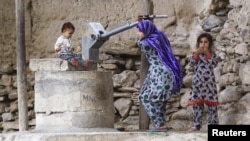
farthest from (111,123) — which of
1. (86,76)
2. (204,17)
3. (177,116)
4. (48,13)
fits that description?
(48,13)

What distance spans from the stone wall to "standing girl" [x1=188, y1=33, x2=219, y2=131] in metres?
0.87

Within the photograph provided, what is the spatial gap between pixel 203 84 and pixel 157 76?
2.56 feet

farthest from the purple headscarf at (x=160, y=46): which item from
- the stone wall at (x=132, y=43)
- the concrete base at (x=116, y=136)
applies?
the stone wall at (x=132, y=43)

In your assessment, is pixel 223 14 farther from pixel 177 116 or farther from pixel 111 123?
pixel 111 123

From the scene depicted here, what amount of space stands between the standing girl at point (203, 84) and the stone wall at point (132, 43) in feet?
2.86

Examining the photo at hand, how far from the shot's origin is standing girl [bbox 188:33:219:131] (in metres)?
7.61

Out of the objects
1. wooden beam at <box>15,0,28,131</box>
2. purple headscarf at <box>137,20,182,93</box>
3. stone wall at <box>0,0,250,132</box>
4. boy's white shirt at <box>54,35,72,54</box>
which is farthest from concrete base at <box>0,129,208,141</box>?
wooden beam at <box>15,0,28,131</box>

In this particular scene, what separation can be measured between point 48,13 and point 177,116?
2.66 metres

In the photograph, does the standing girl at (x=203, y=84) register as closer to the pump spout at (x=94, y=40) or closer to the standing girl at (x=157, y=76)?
the standing girl at (x=157, y=76)

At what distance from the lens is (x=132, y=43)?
408 inches

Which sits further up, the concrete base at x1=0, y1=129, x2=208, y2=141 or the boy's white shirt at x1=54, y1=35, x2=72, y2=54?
the boy's white shirt at x1=54, y1=35, x2=72, y2=54

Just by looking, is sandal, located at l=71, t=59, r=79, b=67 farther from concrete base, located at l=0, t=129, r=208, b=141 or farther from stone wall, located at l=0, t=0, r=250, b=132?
stone wall, located at l=0, t=0, r=250, b=132

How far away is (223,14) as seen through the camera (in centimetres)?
959

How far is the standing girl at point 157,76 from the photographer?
7.01 m
